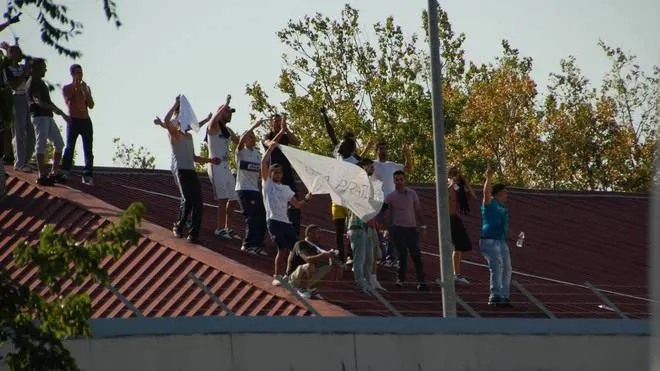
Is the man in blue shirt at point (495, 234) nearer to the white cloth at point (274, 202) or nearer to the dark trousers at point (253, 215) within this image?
the white cloth at point (274, 202)

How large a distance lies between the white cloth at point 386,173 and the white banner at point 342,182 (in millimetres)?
643

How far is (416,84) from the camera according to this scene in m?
55.2

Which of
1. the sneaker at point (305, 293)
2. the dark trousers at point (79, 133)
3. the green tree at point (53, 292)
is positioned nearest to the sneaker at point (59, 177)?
the dark trousers at point (79, 133)

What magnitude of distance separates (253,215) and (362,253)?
6.90 feet

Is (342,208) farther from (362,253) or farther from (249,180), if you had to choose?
(362,253)

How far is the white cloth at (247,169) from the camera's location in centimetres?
2233

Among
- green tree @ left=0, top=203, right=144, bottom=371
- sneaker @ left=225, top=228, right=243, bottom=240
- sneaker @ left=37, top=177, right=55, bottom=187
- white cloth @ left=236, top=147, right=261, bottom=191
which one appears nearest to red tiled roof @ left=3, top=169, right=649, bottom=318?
sneaker @ left=225, top=228, right=243, bottom=240

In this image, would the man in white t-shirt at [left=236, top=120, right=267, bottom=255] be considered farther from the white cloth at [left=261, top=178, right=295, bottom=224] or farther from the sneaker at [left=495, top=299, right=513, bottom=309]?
the sneaker at [left=495, top=299, right=513, bottom=309]

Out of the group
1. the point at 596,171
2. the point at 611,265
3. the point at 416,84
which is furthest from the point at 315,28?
the point at 611,265

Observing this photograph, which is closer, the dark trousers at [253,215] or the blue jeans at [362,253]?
the blue jeans at [362,253]

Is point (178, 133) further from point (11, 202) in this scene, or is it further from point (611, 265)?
point (611, 265)

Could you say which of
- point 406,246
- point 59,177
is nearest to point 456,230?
point 406,246

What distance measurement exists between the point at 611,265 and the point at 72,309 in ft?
52.5

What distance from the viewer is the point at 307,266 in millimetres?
20141
